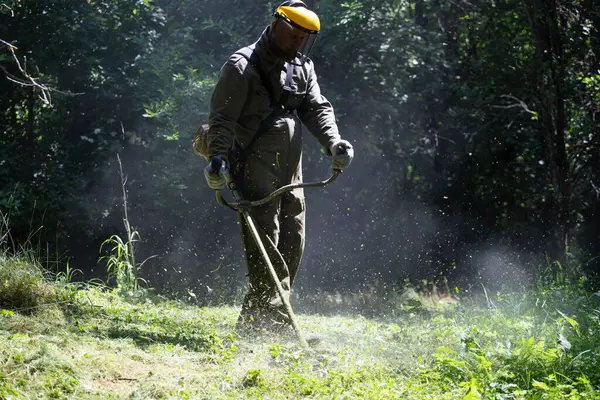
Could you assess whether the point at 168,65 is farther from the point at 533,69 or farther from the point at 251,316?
the point at 251,316

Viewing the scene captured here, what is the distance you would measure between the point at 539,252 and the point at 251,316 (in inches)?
203

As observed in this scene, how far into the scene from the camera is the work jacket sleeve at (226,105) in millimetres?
5094

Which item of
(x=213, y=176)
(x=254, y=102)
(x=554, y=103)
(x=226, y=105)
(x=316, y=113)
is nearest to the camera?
(x=213, y=176)

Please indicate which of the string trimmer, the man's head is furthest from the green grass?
the man's head

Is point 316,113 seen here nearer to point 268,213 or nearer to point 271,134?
point 271,134

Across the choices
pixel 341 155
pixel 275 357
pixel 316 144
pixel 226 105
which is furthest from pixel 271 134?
pixel 316 144

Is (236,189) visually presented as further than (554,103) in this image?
No

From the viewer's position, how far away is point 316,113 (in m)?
5.54

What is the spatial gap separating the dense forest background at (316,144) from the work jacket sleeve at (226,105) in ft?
13.3

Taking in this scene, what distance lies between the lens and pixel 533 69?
831 cm

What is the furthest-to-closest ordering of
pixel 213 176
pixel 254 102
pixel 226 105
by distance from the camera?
pixel 254 102
pixel 226 105
pixel 213 176

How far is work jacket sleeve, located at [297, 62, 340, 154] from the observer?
548cm

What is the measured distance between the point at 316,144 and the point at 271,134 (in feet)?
14.5

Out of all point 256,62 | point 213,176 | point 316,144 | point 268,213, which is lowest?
point 316,144
